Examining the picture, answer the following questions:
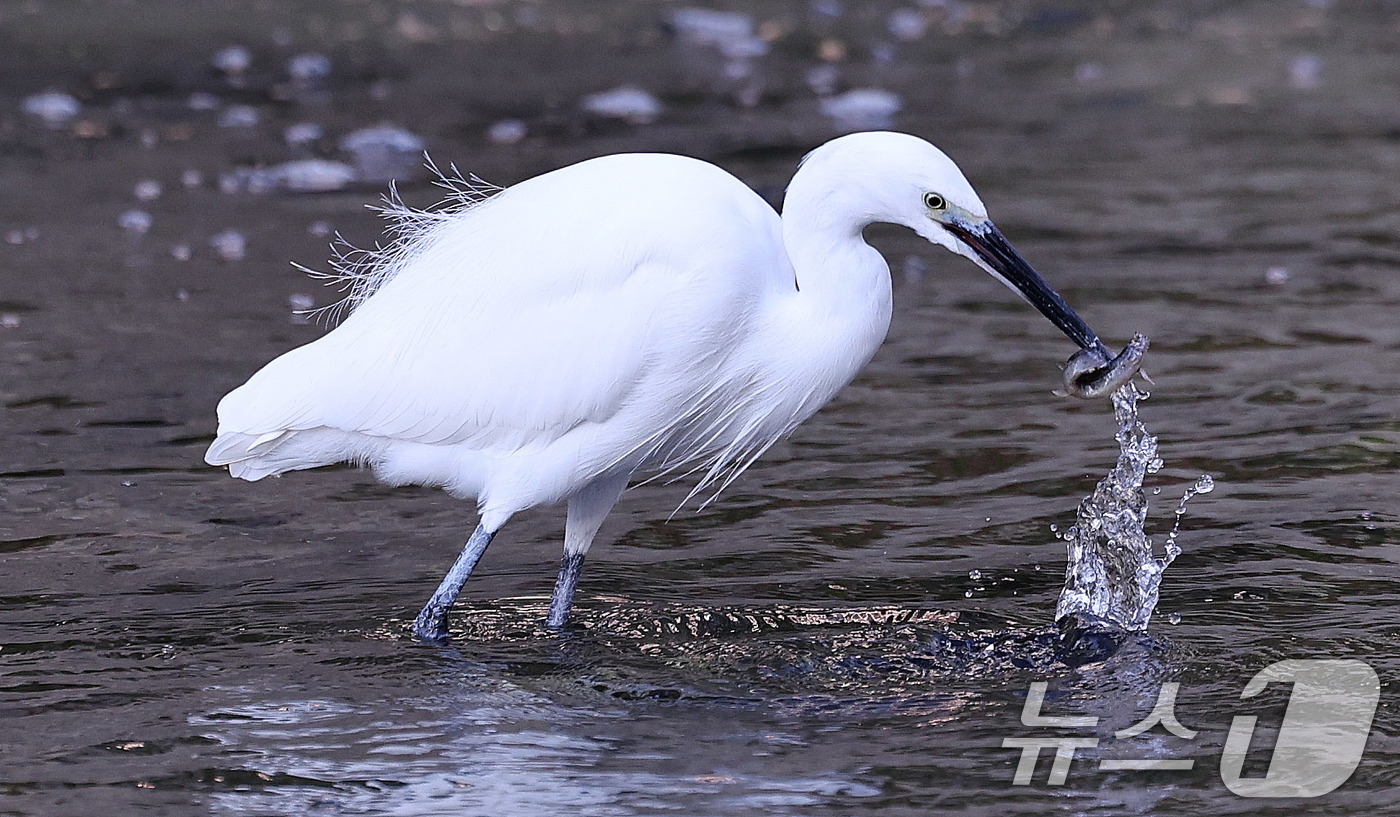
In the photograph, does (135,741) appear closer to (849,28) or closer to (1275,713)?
(1275,713)

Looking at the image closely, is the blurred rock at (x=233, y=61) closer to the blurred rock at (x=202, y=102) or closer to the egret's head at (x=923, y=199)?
the blurred rock at (x=202, y=102)

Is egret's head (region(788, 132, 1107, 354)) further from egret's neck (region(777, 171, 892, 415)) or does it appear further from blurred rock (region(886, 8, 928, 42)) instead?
blurred rock (region(886, 8, 928, 42))

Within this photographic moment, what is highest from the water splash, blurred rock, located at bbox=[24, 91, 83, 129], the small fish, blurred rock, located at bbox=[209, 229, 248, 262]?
blurred rock, located at bbox=[24, 91, 83, 129]

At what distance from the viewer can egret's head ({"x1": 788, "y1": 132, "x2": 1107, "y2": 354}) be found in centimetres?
369

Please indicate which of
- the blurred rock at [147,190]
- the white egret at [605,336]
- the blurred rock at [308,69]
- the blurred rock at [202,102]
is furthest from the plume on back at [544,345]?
the blurred rock at [308,69]

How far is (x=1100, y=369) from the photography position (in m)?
3.74

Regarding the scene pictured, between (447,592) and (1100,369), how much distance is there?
1481 millimetres

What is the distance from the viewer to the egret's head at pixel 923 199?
369 cm

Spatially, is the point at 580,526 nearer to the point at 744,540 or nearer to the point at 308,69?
the point at 744,540

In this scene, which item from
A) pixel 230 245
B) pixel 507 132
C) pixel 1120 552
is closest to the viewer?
pixel 1120 552

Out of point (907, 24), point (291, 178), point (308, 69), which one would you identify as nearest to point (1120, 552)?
point (291, 178)

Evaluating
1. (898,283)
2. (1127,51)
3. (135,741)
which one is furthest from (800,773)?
(1127,51)

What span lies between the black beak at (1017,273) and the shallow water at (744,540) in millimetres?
709

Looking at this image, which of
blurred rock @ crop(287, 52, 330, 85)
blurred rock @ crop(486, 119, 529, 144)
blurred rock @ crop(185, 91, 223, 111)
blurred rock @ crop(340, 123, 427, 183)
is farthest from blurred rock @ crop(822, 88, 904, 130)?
blurred rock @ crop(185, 91, 223, 111)
